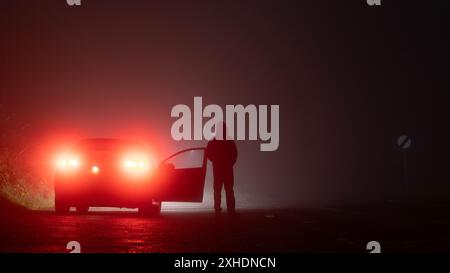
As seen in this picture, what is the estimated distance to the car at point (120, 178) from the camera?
1723cm

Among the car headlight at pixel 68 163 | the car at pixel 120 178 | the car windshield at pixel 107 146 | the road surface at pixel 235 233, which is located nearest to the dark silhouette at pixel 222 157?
the car at pixel 120 178

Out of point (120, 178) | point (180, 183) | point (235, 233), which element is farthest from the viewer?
point (180, 183)

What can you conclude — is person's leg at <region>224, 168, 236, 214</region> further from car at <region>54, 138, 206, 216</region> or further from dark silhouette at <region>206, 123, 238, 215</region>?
car at <region>54, 138, 206, 216</region>

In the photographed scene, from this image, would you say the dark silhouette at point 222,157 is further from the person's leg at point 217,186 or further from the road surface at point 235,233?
the road surface at point 235,233

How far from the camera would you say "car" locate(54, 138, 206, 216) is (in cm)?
1723

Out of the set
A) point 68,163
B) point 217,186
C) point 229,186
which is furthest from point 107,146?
point 229,186

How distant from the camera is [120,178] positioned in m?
17.2

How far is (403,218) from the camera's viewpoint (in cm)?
1691

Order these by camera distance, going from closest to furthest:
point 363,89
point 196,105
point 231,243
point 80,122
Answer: point 231,243 < point 80,122 < point 363,89 < point 196,105

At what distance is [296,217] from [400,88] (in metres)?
48.9

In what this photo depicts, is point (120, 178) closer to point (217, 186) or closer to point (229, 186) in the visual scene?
point (217, 186)
